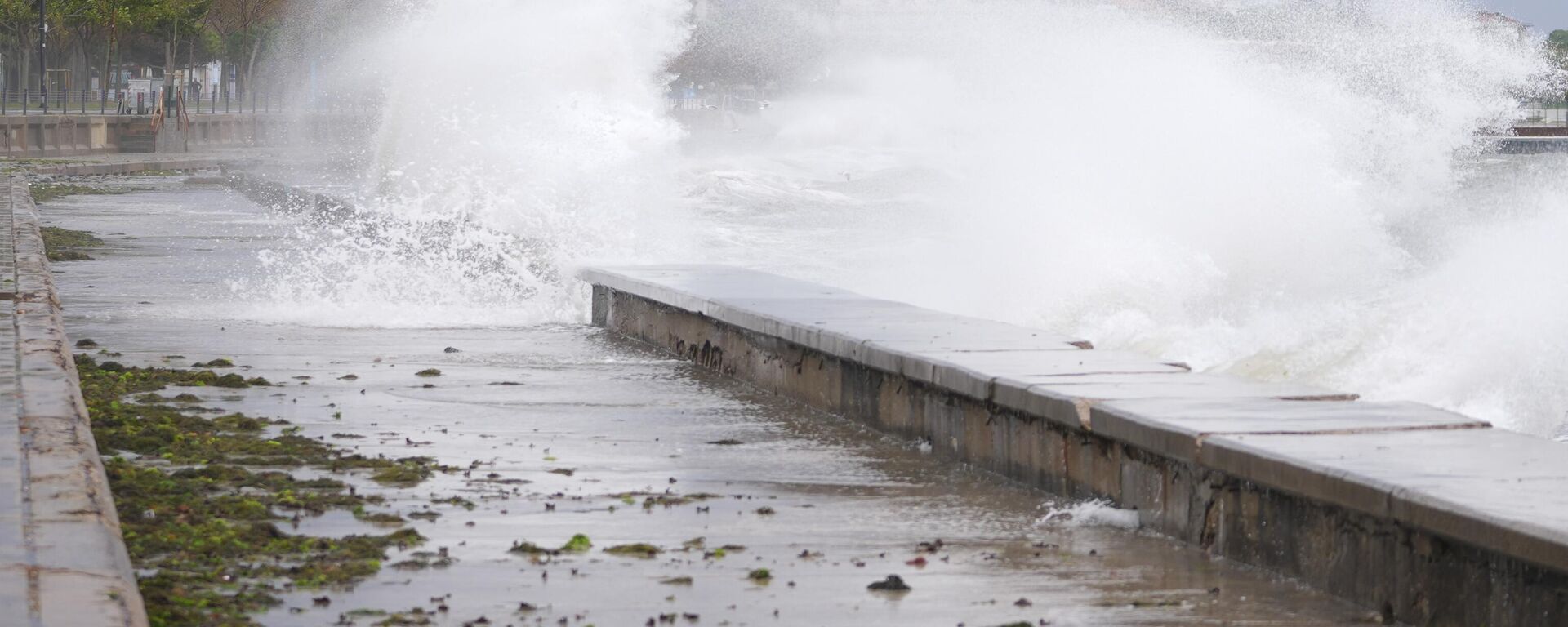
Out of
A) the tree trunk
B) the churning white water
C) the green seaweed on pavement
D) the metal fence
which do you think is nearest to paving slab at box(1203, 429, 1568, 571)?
the churning white water

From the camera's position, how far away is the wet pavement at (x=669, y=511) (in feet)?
17.6

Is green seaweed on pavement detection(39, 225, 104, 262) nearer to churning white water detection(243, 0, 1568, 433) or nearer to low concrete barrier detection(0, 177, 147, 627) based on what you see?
churning white water detection(243, 0, 1568, 433)

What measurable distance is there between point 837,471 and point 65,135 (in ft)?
179

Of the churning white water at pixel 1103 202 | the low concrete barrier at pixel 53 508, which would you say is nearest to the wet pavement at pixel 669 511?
the low concrete barrier at pixel 53 508

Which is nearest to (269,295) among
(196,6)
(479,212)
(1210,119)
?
(479,212)

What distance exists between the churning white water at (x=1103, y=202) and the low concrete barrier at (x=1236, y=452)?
4.96 meters

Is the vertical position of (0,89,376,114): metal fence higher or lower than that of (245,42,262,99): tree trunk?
lower

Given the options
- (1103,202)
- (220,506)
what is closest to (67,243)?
(1103,202)

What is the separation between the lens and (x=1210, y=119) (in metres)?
25.8

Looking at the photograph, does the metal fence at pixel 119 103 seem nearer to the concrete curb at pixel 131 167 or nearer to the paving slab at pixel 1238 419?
the concrete curb at pixel 131 167

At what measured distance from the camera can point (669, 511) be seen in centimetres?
674

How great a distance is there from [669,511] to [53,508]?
6.59ft

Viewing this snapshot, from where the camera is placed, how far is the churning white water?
14633mm

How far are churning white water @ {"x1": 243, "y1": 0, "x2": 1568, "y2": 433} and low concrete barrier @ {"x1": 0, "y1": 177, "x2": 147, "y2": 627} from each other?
494cm
